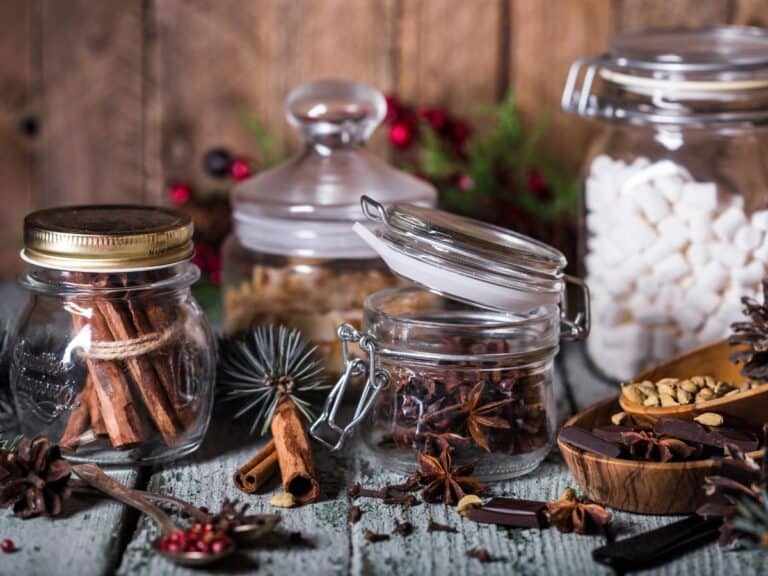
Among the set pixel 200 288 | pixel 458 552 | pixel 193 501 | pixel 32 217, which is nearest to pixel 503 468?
pixel 458 552

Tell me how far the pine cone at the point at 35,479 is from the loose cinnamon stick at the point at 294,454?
0.20m

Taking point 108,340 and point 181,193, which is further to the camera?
point 181,193

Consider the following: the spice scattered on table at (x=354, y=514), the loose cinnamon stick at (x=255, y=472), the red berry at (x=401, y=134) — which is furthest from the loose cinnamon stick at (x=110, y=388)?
the red berry at (x=401, y=134)

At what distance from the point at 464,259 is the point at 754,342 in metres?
0.31

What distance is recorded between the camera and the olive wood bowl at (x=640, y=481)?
3.17 feet

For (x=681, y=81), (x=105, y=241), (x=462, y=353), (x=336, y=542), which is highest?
(x=681, y=81)

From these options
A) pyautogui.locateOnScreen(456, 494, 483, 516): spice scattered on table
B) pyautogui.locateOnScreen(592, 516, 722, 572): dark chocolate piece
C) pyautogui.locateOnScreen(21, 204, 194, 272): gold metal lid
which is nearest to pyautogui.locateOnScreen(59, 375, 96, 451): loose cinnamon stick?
pyautogui.locateOnScreen(21, 204, 194, 272): gold metal lid

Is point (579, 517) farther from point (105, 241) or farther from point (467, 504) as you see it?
point (105, 241)

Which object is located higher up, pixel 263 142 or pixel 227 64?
pixel 227 64

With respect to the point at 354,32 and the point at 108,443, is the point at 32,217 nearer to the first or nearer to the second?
the point at 108,443

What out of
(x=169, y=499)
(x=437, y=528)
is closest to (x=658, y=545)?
(x=437, y=528)

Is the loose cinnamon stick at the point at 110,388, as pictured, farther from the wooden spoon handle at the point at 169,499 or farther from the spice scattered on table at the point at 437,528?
the spice scattered on table at the point at 437,528

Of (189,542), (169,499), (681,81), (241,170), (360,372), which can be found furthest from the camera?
A: (241,170)

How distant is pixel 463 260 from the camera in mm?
1049
